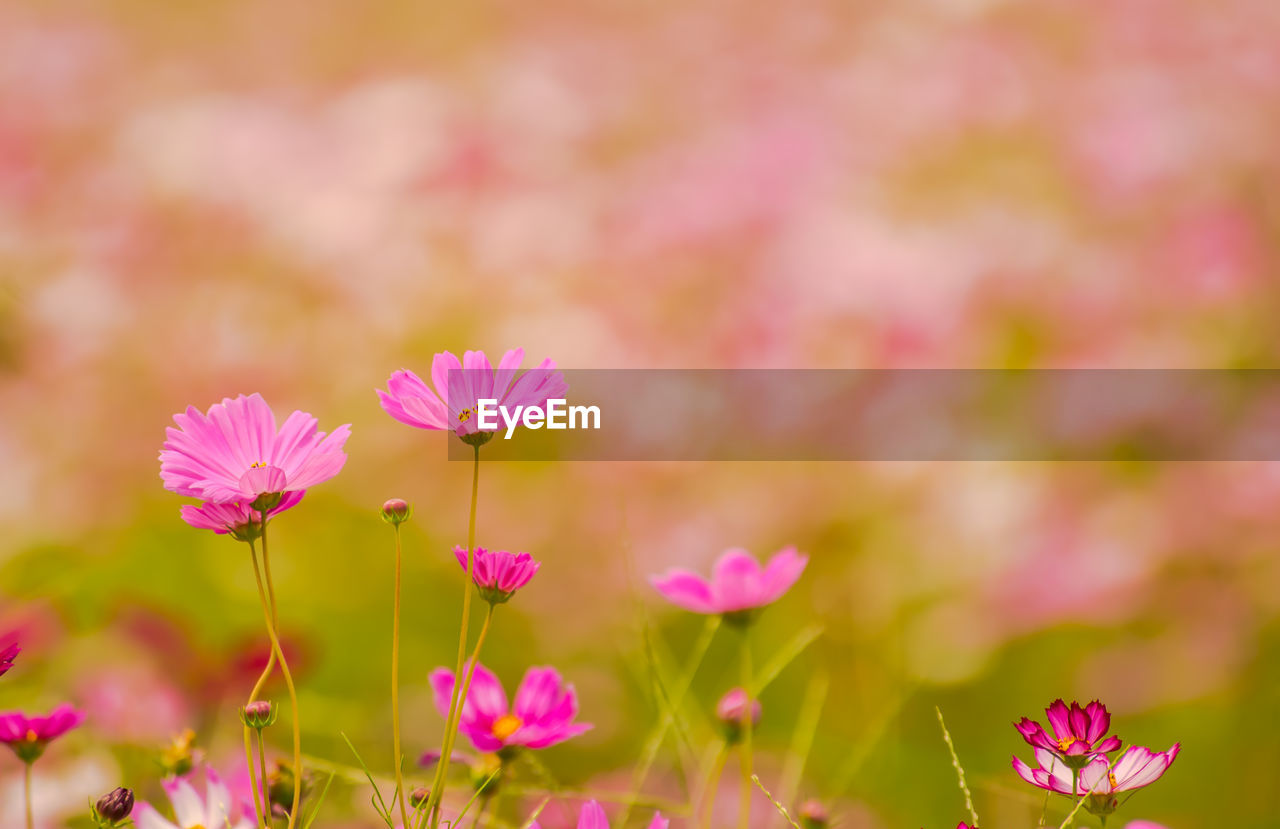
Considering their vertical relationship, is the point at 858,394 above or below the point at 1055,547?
above

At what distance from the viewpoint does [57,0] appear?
154 centimetres

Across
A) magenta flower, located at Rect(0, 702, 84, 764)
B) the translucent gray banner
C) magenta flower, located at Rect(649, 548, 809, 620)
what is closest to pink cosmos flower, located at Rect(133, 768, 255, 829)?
magenta flower, located at Rect(0, 702, 84, 764)

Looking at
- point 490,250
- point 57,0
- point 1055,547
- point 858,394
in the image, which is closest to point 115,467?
point 490,250

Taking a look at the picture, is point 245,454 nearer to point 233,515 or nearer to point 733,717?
point 233,515

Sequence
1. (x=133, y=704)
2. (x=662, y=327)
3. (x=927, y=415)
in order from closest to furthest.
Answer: (x=133, y=704), (x=927, y=415), (x=662, y=327)

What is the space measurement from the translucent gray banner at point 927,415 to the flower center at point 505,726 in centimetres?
58

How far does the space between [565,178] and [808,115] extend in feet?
0.98

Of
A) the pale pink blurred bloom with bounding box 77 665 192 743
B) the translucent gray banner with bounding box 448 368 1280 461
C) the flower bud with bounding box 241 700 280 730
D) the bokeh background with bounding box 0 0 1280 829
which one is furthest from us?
the translucent gray banner with bounding box 448 368 1280 461

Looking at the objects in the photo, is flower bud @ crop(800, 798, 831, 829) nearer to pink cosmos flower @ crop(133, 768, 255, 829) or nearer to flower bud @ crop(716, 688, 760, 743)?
flower bud @ crop(716, 688, 760, 743)

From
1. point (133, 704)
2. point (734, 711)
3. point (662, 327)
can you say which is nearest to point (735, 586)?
point (734, 711)

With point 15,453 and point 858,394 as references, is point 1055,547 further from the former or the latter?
point 15,453

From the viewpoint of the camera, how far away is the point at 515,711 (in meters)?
0.29

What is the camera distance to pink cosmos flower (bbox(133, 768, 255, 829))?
0.28 meters

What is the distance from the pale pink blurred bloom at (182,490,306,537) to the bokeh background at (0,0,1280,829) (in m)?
0.20
